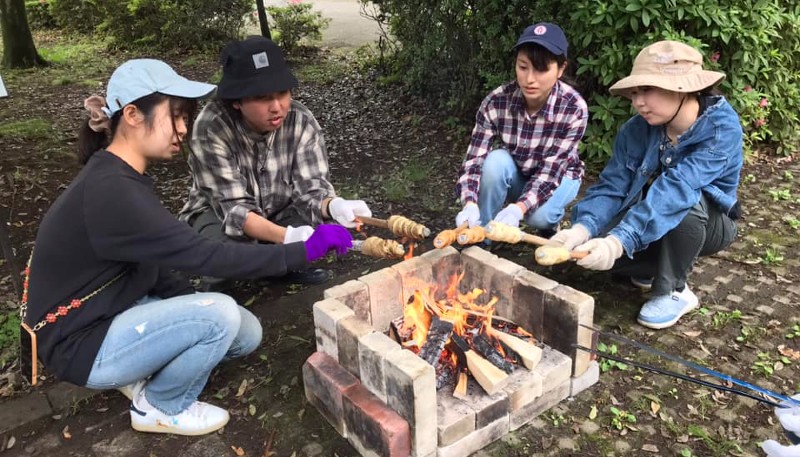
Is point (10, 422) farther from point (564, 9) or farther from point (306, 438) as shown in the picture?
→ point (564, 9)

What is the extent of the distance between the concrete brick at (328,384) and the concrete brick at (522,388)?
664mm

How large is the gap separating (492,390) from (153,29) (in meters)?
13.3

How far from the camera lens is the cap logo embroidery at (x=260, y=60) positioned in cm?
318

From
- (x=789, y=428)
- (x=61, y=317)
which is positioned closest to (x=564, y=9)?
(x=789, y=428)

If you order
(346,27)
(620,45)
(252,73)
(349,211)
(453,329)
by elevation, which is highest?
(252,73)

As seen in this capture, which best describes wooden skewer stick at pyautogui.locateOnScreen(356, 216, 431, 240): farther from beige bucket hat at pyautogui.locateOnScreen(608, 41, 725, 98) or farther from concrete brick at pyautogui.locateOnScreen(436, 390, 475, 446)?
beige bucket hat at pyautogui.locateOnScreen(608, 41, 725, 98)

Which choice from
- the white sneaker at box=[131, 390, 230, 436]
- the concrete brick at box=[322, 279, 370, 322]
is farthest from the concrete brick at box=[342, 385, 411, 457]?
the white sneaker at box=[131, 390, 230, 436]

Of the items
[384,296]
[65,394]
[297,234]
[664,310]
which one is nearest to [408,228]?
[384,296]

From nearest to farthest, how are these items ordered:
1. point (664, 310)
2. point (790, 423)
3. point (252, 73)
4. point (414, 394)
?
point (790, 423), point (414, 394), point (252, 73), point (664, 310)

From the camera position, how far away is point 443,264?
10.2ft

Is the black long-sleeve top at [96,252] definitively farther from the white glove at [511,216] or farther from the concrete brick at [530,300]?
the white glove at [511,216]

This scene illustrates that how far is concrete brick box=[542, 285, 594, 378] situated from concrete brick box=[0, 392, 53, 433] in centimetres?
244

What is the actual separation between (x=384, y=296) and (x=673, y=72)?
6.12ft

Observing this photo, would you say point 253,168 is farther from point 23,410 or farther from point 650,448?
point 650,448
